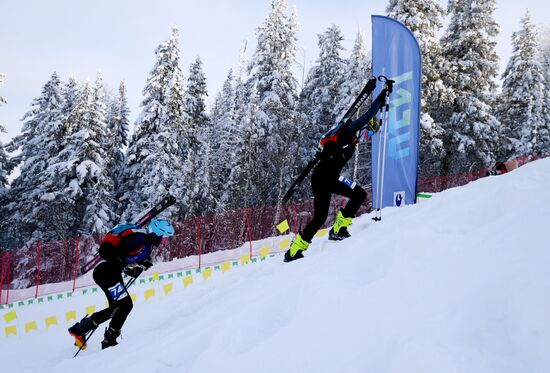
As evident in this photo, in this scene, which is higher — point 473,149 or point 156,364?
point 473,149

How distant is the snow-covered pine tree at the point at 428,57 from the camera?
19.8 m

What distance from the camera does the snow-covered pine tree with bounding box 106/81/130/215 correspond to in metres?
30.5

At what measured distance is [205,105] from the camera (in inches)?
1155

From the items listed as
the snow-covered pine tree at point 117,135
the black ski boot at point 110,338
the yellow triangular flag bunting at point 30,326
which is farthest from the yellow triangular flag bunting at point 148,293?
the snow-covered pine tree at point 117,135

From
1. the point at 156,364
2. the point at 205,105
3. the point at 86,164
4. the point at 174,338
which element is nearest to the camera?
the point at 156,364

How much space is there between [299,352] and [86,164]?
25.0 metres

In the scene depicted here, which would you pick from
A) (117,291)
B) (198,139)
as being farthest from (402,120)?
(198,139)

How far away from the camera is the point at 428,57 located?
67.1 feet

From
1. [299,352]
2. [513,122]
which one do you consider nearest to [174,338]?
[299,352]

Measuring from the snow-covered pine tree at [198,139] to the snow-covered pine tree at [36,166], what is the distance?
839 cm

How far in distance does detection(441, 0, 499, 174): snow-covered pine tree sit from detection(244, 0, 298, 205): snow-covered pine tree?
365 inches

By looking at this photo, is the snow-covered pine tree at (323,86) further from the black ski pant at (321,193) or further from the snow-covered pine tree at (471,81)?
the black ski pant at (321,193)

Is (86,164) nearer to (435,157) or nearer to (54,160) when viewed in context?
(54,160)

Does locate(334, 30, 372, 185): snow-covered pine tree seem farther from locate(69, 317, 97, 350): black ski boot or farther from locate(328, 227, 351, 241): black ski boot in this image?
locate(69, 317, 97, 350): black ski boot
